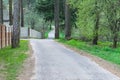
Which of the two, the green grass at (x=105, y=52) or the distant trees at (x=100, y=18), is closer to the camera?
the green grass at (x=105, y=52)

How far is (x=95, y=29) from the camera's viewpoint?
3005 cm

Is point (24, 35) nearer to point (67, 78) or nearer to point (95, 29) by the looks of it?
point (95, 29)

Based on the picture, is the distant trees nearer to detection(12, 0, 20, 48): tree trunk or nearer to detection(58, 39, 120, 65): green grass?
detection(58, 39, 120, 65): green grass

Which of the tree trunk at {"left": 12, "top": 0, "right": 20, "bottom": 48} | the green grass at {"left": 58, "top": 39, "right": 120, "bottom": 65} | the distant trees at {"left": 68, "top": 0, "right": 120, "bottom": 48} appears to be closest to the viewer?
the green grass at {"left": 58, "top": 39, "right": 120, "bottom": 65}

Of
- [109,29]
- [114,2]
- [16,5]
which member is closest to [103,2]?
[114,2]

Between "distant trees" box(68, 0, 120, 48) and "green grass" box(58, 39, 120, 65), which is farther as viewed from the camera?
"distant trees" box(68, 0, 120, 48)

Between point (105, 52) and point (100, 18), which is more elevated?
point (100, 18)

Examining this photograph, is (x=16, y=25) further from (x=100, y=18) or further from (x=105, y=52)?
(x=100, y=18)

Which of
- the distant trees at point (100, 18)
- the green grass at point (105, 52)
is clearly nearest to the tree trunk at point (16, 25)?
the green grass at point (105, 52)

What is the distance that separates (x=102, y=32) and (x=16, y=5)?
885cm

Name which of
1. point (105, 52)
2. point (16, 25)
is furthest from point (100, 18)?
point (16, 25)

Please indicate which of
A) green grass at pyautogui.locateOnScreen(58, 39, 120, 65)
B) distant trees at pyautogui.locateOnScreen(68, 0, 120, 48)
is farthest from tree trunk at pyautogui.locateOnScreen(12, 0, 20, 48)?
distant trees at pyautogui.locateOnScreen(68, 0, 120, 48)

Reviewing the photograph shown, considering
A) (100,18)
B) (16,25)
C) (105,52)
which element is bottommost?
(105,52)

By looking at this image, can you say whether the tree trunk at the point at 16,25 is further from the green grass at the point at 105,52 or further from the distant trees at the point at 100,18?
the distant trees at the point at 100,18
